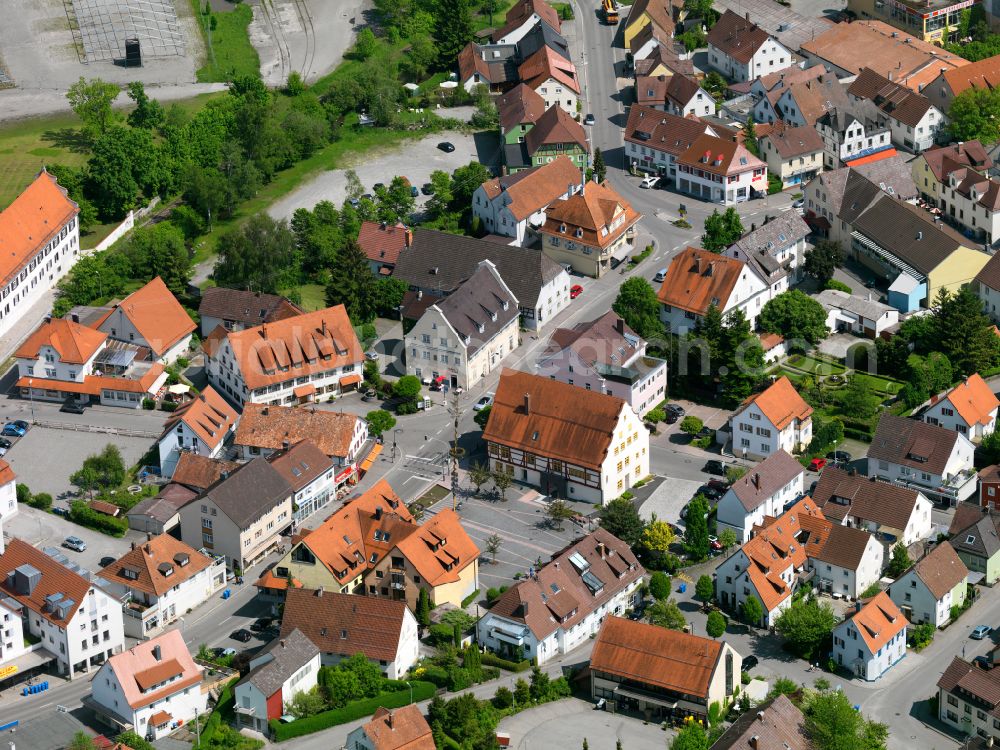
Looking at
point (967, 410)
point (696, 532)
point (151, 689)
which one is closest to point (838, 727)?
point (696, 532)

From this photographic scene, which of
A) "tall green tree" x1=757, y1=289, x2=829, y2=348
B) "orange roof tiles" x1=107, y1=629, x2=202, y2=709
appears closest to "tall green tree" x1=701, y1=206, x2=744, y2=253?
"tall green tree" x1=757, y1=289, x2=829, y2=348

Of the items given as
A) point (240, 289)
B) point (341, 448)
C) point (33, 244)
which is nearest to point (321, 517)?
point (341, 448)

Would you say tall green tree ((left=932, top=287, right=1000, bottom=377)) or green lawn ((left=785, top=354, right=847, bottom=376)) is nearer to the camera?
tall green tree ((left=932, top=287, right=1000, bottom=377))

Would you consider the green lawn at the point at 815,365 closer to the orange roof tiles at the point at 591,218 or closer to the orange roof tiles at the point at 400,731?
the orange roof tiles at the point at 591,218

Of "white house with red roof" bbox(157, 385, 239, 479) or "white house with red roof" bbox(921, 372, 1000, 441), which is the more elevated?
"white house with red roof" bbox(157, 385, 239, 479)

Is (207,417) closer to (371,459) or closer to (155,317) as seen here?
(371,459)

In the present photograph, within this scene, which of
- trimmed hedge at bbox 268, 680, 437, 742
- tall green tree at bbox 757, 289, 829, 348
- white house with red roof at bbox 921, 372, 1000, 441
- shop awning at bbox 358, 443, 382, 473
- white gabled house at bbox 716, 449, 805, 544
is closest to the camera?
trimmed hedge at bbox 268, 680, 437, 742

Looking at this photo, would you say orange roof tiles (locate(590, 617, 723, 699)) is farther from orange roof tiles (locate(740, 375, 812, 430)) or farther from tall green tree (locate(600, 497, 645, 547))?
orange roof tiles (locate(740, 375, 812, 430))

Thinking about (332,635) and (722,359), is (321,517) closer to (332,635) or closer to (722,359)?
(332,635)
